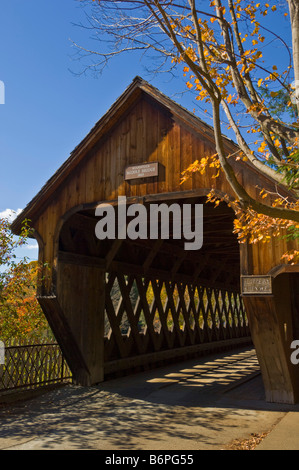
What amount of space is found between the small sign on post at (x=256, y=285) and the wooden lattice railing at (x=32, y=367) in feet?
16.1

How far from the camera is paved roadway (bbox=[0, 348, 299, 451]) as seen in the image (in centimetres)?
630

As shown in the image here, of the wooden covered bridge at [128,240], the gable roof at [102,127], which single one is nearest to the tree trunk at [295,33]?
the wooden covered bridge at [128,240]

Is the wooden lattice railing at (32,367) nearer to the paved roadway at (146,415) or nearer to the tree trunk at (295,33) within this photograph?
the paved roadway at (146,415)

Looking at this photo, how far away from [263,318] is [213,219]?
4.11 metres

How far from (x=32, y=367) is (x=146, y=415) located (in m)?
3.13

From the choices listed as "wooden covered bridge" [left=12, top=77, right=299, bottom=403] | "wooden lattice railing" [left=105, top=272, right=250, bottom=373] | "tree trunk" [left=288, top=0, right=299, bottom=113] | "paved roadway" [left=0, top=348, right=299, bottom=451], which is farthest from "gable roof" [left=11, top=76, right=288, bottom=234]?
"paved roadway" [left=0, top=348, right=299, bottom=451]

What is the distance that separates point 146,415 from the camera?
7.99 m

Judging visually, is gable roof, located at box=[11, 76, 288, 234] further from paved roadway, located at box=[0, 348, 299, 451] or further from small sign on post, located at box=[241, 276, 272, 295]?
paved roadway, located at box=[0, 348, 299, 451]

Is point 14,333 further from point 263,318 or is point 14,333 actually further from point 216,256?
point 216,256

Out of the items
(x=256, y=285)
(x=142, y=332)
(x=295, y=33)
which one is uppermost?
(x=295, y=33)

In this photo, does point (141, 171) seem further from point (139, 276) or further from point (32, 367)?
point (139, 276)

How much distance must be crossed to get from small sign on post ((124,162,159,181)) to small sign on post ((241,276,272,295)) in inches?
112

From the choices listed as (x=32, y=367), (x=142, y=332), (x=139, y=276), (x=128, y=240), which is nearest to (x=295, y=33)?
(x=32, y=367)

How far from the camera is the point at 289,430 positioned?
6.18 metres
